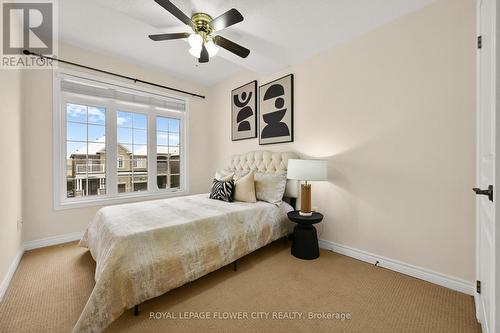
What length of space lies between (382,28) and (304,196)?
205 centimetres

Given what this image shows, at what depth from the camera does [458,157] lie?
1769 mm

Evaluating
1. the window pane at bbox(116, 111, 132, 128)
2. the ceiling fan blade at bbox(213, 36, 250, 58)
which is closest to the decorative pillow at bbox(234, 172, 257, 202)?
the ceiling fan blade at bbox(213, 36, 250, 58)

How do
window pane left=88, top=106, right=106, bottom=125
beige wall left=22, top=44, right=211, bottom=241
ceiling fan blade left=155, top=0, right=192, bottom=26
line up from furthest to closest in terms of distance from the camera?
1. window pane left=88, top=106, right=106, bottom=125
2. beige wall left=22, top=44, right=211, bottom=241
3. ceiling fan blade left=155, top=0, right=192, bottom=26

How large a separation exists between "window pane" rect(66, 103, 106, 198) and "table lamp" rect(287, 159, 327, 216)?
298 cm

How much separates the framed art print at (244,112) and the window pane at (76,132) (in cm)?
234

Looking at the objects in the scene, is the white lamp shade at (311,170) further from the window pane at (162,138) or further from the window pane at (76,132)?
the window pane at (76,132)

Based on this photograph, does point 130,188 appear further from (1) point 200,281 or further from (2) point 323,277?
(2) point 323,277

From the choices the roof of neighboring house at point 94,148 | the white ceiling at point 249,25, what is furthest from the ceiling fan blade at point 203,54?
the roof of neighboring house at point 94,148

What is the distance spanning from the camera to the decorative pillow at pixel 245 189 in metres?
2.71

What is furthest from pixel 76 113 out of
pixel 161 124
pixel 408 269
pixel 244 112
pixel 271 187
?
pixel 408 269

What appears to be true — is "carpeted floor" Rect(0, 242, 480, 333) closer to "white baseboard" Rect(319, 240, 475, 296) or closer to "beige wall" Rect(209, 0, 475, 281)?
"white baseboard" Rect(319, 240, 475, 296)

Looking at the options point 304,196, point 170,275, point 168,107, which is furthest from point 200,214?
point 168,107

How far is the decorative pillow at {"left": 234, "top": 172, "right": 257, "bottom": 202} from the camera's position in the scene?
2.71 m

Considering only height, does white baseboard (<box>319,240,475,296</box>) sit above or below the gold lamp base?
below
